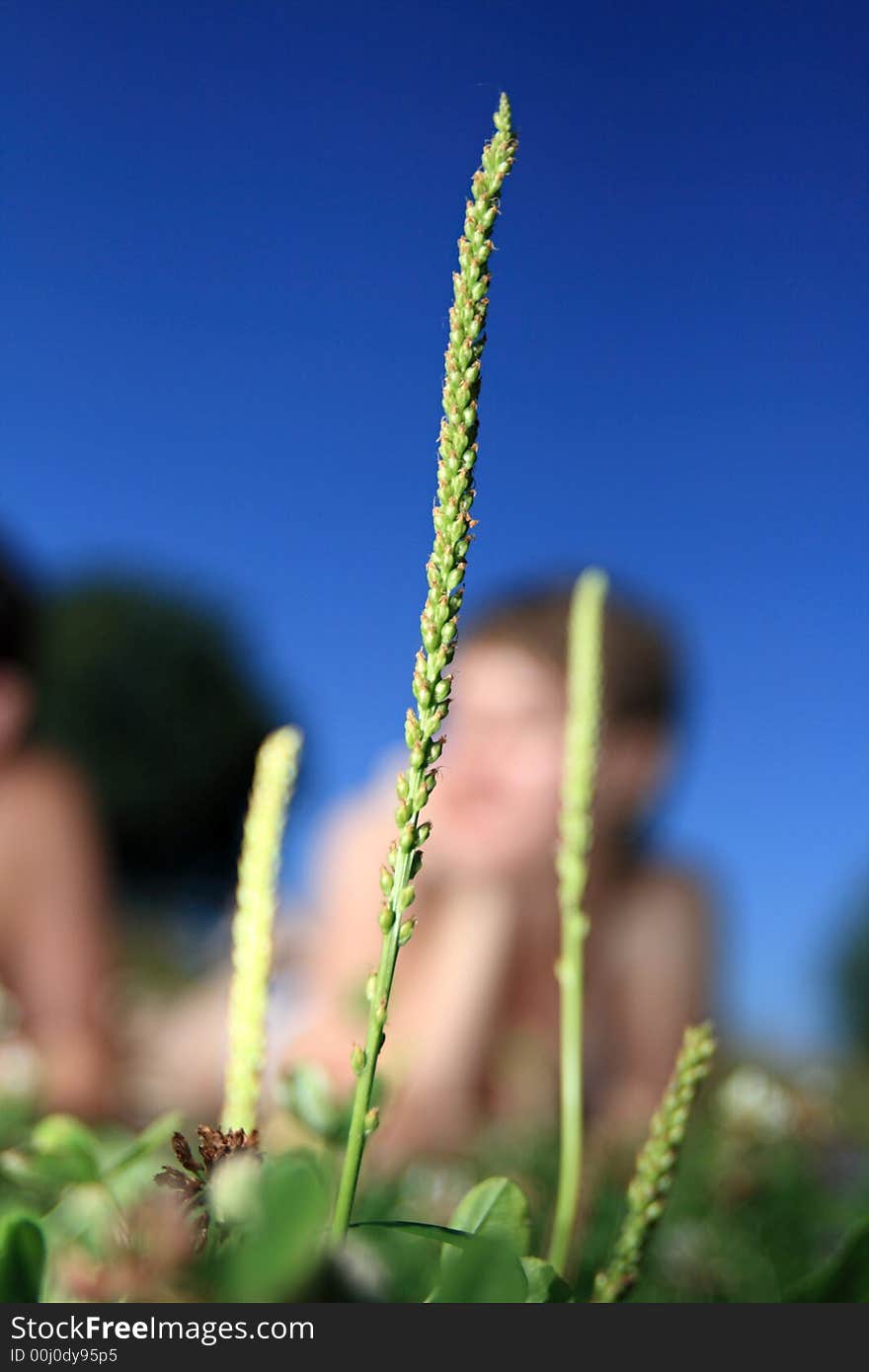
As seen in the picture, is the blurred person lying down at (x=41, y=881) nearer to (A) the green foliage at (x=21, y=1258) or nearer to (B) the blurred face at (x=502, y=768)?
(B) the blurred face at (x=502, y=768)

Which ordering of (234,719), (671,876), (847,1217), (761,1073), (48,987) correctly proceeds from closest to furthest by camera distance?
(847,1217)
(761,1073)
(48,987)
(671,876)
(234,719)

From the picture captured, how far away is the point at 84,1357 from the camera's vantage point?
182 millimetres

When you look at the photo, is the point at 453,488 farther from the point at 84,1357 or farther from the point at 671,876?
the point at 671,876

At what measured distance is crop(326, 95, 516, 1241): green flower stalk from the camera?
16cm

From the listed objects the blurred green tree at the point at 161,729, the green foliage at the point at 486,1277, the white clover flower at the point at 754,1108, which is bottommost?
the green foliage at the point at 486,1277

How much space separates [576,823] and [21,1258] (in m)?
0.11

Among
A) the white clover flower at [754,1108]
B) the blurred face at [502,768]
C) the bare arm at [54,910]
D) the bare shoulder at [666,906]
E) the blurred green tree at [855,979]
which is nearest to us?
the white clover flower at [754,1108]

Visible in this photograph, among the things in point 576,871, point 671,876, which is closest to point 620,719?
point 671,876

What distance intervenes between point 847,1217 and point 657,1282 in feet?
0.83

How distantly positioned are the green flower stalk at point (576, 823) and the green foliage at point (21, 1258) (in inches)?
3.5

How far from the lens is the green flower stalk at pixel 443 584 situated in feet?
0.51

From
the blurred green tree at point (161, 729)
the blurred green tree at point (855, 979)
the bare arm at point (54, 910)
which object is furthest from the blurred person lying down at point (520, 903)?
the blurred green tree at point (161, 729)

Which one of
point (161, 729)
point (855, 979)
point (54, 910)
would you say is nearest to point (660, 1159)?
point (54, 910)

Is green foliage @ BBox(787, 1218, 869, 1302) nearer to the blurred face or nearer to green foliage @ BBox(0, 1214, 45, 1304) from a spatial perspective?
green foliage @ BBox(0, 1214, 45, 1304)
